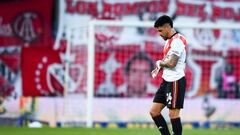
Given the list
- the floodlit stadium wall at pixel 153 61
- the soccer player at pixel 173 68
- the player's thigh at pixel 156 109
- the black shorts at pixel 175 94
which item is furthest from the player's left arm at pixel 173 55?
the floodlit stadium wall at pixel 153 61

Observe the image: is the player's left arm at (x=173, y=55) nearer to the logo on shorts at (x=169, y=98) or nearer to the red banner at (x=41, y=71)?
the logo on shorts at (x=169, y=98)

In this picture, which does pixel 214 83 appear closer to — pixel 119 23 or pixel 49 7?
pixel 119 23

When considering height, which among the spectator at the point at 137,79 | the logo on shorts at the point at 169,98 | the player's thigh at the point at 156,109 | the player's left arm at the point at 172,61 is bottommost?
the spectator at the point at 137,79

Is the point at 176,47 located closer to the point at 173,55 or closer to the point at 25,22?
the point at 173,55

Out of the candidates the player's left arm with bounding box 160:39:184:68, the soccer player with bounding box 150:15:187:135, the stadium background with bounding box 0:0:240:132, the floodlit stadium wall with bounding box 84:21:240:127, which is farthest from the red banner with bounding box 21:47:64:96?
the player's left arm with bounding box 160:39:184:68

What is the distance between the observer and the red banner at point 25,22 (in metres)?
17.3

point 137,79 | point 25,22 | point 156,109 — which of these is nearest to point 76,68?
point 137,79

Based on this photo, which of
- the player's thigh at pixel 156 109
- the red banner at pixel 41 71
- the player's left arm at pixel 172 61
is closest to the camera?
the player's left arm at pixel 172 61

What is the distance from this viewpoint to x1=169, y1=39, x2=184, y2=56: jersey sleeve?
974cm

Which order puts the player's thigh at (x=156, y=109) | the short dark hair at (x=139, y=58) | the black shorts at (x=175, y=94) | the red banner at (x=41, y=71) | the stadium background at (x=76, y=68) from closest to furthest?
the black shorts at (x=175, y=94) → the player's thigh at (x=156, y=109) → the stadium background at (x=76, y=68) → the red banner at (x=41, y=71) → the short dark hair at (x=139, y=58)

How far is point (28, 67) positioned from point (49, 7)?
1445 mm

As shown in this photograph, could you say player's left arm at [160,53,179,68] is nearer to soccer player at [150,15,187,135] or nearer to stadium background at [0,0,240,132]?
soccer player at [150,15,187,135]

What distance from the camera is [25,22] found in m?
17.5

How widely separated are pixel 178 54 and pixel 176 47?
95 millimetres
